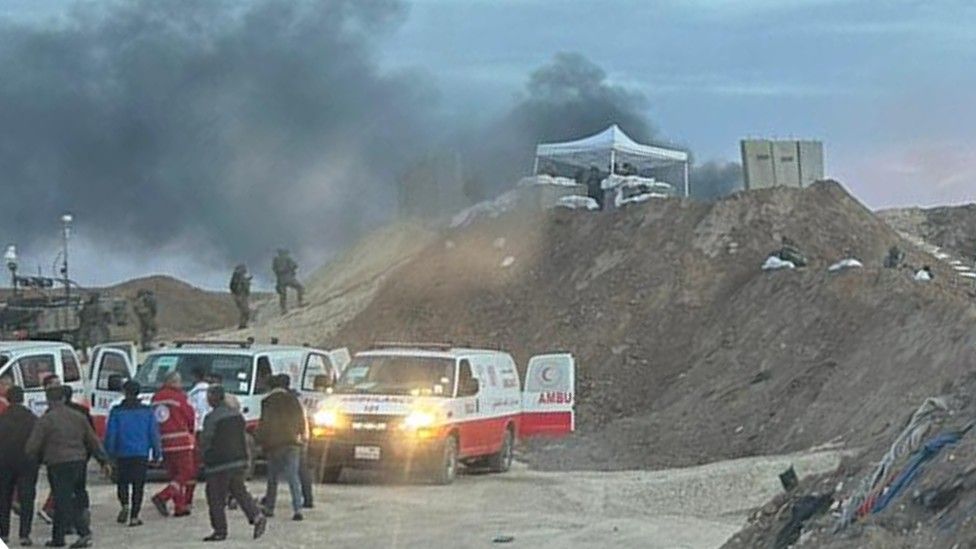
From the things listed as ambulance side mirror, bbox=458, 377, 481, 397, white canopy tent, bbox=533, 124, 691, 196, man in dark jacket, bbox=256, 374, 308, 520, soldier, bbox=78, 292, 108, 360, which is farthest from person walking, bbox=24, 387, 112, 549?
white canopy tent, bbox=533, 124, 691, 196

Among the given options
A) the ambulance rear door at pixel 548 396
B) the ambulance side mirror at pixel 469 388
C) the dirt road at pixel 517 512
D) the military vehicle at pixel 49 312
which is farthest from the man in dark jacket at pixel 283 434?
the military vehicle at pixel 49 312

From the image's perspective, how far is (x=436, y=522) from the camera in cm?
1900

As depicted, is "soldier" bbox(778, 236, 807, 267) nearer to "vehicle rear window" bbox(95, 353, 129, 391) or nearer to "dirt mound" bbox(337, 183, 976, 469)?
"dirt mound" bbox(337, 183, 976, 469)

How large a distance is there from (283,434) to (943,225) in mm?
40019

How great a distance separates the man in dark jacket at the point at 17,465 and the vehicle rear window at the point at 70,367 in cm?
770

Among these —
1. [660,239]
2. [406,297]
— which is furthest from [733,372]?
[406,297]

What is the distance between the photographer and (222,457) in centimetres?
1716

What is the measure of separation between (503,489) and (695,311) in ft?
59.7

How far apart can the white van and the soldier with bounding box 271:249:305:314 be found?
25.2m

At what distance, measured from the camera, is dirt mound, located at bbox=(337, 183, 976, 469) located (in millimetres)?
30844

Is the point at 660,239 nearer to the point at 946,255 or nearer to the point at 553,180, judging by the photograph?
the point at 553,180

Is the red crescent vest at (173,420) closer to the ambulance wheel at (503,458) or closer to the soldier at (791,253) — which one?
the ambulance wheel at (503,458)

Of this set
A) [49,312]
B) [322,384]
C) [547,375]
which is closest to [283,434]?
[322,384]

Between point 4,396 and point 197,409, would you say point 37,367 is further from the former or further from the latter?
point 4,396
